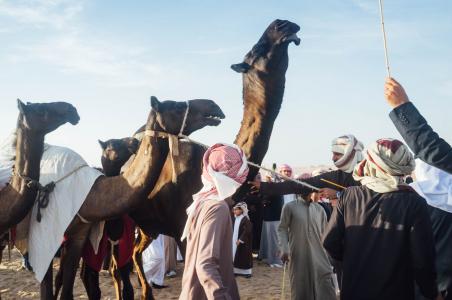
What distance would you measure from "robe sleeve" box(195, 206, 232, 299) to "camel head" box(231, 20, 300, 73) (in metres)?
2.96

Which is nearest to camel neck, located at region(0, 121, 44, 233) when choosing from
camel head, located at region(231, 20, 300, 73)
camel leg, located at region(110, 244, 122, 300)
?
camel leg, located at region(110, 244, 122, 300)

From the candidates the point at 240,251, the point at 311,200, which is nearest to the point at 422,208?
the point at 311,200

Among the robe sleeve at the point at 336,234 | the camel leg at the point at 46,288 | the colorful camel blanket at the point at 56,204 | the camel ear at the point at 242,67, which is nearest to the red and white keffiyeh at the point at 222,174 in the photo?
the robe sleeve at the point at 336,234

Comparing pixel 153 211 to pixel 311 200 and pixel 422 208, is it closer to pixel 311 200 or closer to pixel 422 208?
pixel 311 200

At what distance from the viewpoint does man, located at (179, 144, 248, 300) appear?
2824mm

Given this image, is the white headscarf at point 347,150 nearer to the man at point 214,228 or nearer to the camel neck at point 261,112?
the camel neck at point 261,112

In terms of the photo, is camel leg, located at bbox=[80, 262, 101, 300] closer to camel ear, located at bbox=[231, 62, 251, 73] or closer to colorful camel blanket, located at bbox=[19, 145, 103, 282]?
colorful camel blanket, located at bbox=[19, 145, 103, 282]

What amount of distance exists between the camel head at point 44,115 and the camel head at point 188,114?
923 millimetres

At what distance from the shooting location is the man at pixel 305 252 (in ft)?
20.2

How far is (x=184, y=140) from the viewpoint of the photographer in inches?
220

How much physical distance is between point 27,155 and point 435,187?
3816 millimetres

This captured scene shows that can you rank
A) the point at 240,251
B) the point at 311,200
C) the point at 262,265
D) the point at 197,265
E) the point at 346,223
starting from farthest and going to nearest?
the point at 262,265 < the point at 240,251 < the point at 311,200 < the point at 346,223 < the point at 197,265

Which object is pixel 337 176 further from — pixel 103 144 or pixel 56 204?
pixel 103 144

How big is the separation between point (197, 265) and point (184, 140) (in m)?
2.87
